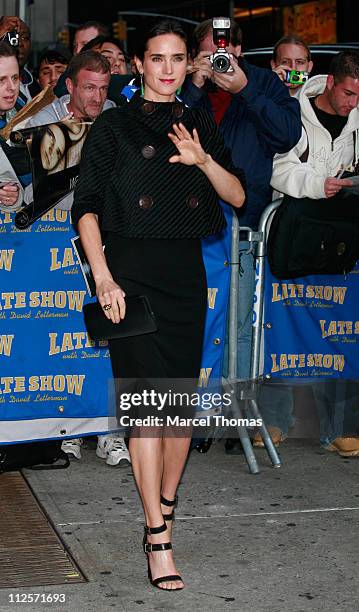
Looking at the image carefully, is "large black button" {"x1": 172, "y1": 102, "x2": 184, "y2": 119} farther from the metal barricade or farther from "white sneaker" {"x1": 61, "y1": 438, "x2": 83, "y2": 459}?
"white sneaker" {"x1": 61, "y1": 438, "x2": 83, "y2": 459}

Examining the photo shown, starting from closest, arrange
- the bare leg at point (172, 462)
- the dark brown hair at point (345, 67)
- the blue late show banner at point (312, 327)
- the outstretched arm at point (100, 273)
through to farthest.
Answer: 1. the outstretched arm at point (100, 273)
2. the bare leg at point (172, 462)
3. the dark brown hair at point (345, 67)
4. the blue late show banner at point (312, 327)

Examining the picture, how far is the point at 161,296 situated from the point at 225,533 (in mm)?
1277

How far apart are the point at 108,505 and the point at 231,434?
3.96ft

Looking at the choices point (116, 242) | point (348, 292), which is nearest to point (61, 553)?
point (116, 242)

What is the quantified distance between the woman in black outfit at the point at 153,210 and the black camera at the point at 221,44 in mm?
1080

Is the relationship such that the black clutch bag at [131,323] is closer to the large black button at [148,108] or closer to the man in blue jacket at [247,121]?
the large black button at [148,108]

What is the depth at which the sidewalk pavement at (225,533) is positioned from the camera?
4297 mm

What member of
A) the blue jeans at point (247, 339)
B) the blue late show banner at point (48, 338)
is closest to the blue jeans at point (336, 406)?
the blue jeans at point (247, 339)

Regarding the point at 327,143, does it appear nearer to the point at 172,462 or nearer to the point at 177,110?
the point at 177,110

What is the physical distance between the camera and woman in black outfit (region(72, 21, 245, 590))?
4375 mm

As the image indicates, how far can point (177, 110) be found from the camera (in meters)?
4.45

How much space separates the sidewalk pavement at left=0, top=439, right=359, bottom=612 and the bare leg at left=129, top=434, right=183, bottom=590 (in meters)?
0.09

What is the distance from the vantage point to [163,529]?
4.45 metres

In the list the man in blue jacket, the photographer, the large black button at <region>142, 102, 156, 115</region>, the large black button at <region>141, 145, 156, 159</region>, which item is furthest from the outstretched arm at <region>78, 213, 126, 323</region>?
the photographer
